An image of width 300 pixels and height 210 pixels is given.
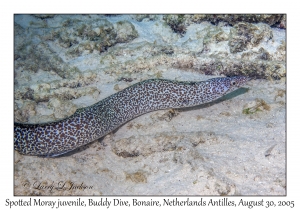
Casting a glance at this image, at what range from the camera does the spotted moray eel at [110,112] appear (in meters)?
4.31

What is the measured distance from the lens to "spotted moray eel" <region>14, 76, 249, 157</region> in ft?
14.1

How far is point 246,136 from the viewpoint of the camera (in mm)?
4398

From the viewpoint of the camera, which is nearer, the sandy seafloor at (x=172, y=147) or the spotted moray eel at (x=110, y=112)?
the sandy seafloor at (x=172, y=147)

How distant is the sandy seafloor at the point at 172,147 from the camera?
3789mm

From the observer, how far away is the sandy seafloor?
379cm

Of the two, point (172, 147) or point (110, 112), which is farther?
point (110, 112)

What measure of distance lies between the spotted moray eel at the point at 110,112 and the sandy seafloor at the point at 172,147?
24 cm

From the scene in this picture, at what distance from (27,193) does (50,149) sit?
33.9 inches

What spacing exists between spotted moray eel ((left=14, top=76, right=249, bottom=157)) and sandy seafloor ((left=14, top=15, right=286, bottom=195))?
0.77 ft

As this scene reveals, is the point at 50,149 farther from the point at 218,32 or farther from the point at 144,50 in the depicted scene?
the point at 218,32

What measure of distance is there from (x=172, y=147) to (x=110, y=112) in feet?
5.00

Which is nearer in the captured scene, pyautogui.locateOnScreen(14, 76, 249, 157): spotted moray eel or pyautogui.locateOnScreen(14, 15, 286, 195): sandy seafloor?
pyautogui.locateOnScreen(14, 15, 286, 195): sandy seafloor

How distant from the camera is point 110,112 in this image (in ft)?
15.9

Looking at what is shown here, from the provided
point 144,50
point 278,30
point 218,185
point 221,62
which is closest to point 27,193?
point 218,185
